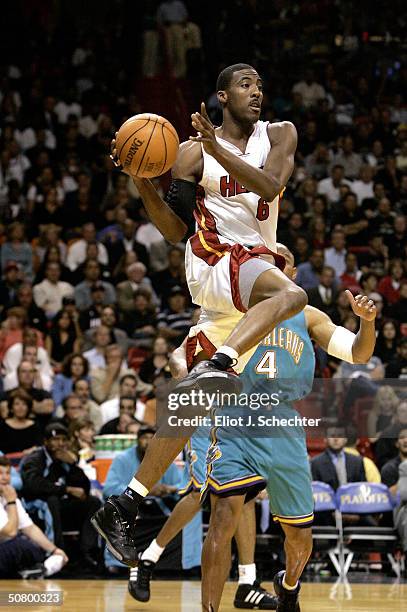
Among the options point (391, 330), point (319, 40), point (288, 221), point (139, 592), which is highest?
point (319, 40)

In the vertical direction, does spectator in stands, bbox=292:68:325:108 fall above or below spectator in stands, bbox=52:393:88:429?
above

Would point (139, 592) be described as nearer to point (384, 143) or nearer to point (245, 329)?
point (245, 329)

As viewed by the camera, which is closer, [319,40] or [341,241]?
[341,241]

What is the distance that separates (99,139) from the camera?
706 inches

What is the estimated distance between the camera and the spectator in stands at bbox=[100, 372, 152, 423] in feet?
38.3

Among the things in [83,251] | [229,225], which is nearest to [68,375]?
[83,251]

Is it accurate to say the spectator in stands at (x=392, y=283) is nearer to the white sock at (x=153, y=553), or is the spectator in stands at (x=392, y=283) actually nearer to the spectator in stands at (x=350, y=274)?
the spectator in stands at (x=350, y=274)

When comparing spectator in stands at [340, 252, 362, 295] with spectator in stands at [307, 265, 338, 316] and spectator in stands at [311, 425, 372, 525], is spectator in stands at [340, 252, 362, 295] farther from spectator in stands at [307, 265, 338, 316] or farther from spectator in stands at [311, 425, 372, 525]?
spectator in stands at [311, 425, 372, 525]

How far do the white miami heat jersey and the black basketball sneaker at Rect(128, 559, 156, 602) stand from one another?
2900 millimetres

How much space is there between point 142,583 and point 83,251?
7.57 metres

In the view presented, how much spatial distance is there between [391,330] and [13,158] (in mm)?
6460

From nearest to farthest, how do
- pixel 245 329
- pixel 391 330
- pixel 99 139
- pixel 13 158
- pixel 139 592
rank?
pixel 245 329, pixel 139 592, pixel 391 330, pixel 13 158, pixel 99 139

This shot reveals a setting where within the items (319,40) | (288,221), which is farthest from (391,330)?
(319,40)

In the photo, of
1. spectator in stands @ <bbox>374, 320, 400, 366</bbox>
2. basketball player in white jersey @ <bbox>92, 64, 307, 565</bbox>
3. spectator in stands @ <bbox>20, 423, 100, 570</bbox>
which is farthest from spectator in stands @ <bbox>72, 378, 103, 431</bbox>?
basketball player in white jersey @ <bbox>92, 64, 307, 565</bbox>
